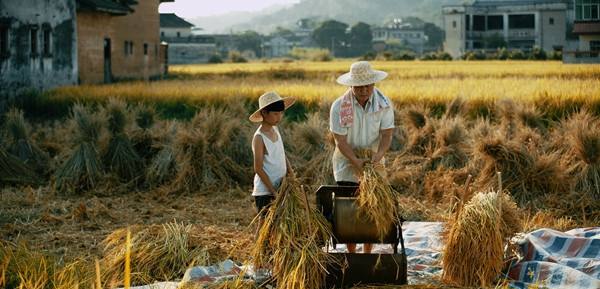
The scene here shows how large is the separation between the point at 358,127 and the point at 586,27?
37142mm

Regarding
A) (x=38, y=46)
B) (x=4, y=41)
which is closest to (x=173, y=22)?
(x=38, y=46)

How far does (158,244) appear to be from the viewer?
6812 mm

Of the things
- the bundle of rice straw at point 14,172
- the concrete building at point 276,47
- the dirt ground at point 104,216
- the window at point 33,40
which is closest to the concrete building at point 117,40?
the window at point 33,40

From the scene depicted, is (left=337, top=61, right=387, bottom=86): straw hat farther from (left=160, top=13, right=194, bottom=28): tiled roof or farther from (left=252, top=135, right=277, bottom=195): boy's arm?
(left=160, top=13, right=194, bottom=28): tiled roof

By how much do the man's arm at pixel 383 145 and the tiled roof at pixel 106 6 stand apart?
19656 millimetres

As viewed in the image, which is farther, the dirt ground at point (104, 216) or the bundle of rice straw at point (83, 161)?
the bundle of rice straw at point (83, 161)

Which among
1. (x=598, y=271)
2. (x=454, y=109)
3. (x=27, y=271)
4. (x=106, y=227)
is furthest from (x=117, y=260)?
(x=454, y=109)

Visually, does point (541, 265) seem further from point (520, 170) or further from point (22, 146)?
point (22, 146)

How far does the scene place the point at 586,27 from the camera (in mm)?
41312

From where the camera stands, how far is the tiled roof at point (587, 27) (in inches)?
1612

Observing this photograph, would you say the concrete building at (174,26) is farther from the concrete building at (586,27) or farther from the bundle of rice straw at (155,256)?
the bundle of rice straw at (155,256)

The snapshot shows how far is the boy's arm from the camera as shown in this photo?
20.7ft

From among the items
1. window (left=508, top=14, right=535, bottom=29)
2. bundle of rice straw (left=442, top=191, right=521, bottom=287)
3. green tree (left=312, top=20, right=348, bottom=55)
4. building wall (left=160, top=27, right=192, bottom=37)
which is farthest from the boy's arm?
green tree (left=312, top=20, right=348, bottom=55)

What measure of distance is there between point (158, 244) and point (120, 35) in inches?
966
